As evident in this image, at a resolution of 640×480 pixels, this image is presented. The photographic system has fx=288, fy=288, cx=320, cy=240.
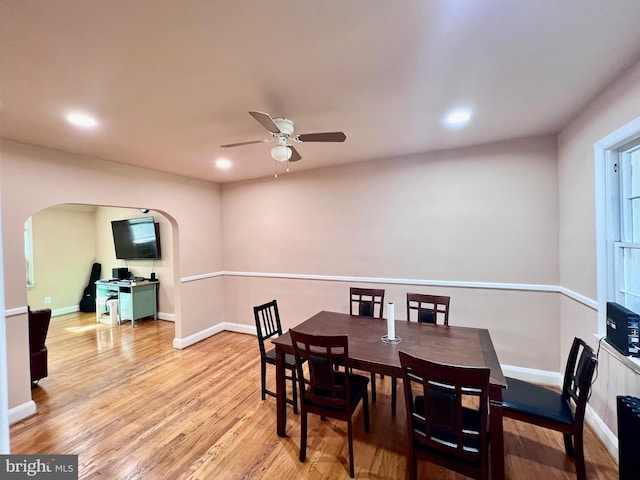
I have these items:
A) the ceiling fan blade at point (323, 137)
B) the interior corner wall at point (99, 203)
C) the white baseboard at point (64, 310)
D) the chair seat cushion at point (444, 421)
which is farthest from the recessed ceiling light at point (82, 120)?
the white baseboard at point (64, 310)

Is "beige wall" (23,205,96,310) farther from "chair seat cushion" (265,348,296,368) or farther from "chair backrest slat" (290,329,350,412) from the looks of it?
"chair backrest slat" (290,329,350,412)

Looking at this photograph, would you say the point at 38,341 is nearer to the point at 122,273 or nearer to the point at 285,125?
the point at 122,273

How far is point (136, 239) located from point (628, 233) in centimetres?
703

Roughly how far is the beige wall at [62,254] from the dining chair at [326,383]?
6506 mm

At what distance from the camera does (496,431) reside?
170 centimetres

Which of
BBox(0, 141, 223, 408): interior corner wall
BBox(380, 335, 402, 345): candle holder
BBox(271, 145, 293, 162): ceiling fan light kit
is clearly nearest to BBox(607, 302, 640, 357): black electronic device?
BBox(380, 335, 402, 345): candle holder

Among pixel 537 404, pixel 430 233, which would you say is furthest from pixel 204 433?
pixel 430 233

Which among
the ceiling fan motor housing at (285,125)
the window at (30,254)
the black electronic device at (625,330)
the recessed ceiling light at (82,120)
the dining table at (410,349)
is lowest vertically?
the dining table at (410,349)

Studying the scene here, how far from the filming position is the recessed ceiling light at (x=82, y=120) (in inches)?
87.1

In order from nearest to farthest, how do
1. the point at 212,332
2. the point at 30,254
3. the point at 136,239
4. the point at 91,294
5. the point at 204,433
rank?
the point at 204,433 → the point at 212,332 → the point at 30,254 → the point at 136,239 → the point at 91,294

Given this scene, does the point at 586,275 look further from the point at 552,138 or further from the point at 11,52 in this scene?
the point at 11,52

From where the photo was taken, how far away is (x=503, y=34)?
1476mm

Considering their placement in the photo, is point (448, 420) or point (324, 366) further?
point (324, 366)

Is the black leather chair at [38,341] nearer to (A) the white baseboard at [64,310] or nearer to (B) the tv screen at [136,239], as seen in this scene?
(B) the tv screen at [136,239]
